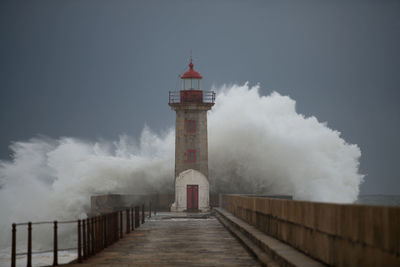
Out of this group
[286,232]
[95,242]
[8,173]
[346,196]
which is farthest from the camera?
[8,173]

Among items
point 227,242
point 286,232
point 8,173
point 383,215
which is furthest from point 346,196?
point 383,215

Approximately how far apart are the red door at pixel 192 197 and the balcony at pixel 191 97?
4995mm

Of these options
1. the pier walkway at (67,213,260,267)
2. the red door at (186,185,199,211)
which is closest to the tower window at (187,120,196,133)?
the red door at (186,185,199,211)

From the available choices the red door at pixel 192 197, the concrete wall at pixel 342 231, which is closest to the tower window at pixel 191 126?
the red door at pixel 192 197

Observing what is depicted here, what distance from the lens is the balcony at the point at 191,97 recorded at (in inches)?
1374

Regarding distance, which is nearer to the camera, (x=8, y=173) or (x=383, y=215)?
(x=383, y=215)

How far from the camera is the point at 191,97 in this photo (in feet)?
115

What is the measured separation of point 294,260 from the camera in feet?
22.3

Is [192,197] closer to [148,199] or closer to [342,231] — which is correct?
[148,199]

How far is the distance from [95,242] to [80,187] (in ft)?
120

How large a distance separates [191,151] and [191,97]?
317 cm

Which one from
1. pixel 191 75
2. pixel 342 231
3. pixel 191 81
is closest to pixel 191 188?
pixel 191 81

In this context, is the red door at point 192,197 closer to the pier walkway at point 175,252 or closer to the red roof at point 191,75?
the red roof at point 191,75

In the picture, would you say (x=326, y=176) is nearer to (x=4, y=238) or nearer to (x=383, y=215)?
(x=4, y=238)
